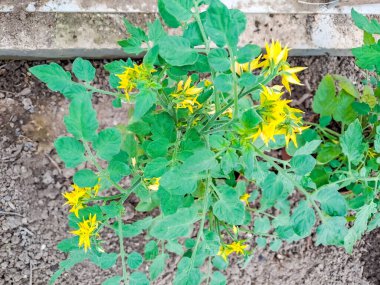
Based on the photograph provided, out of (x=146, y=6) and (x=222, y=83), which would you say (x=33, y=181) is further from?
(x=222, y=83)

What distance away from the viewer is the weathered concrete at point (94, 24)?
5.88 feet

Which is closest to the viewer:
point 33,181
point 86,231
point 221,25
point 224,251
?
point 221,25

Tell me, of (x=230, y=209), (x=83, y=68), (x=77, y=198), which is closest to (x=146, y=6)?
(x=83, y=68)

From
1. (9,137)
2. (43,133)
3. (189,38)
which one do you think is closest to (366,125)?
(189,38)

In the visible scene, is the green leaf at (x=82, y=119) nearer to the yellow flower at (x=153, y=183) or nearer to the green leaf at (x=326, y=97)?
the yellow flower at (x=153, y=183)

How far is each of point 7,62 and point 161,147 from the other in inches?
43.5

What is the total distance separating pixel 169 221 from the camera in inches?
46.6

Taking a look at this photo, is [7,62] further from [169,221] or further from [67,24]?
[169,221]

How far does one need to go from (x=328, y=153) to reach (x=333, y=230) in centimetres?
72

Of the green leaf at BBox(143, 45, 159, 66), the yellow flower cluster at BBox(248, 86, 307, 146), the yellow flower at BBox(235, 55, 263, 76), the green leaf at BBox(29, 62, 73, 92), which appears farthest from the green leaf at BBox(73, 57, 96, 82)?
the yellow flower cluster at BBox(248, 86, 307, 146)

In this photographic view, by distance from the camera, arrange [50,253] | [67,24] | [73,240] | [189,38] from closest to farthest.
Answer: [189,38] → [73,240] → [67,24] → [50,253]

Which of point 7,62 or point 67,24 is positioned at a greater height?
point 67,24

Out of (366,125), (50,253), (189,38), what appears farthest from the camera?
(50,253)

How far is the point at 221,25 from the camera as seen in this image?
90cm
